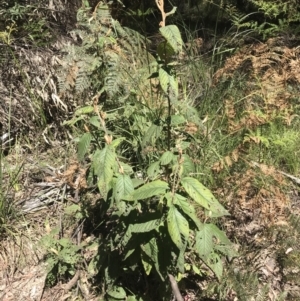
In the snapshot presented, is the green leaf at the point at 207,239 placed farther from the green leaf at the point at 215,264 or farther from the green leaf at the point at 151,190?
the green leaf at the point at 151,190

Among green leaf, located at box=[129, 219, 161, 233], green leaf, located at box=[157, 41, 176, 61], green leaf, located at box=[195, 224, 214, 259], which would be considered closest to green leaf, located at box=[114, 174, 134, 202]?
green leaf, located at box=[129, 219, 161, 233]

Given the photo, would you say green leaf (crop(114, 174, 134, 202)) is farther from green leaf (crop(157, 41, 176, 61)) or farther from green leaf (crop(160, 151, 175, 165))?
green leaf (crop(157, 41, 176, 61))

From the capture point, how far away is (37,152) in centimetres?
344

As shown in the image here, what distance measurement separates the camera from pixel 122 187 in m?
2.01

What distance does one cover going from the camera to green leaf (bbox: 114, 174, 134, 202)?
2.00m

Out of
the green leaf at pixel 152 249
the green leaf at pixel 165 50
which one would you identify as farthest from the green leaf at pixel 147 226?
the green leaf at pixel 165 50

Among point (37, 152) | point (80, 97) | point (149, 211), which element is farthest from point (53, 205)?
point (149, 211)

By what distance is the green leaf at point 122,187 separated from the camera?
1995 mm

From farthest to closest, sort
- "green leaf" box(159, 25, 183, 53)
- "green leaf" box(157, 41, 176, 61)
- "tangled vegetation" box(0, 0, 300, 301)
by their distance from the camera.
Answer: "tangled vegetation" box(0, 0, 300, 301), "green leaf" box(157, 41, 176, 61), "green leaf" box(159, 25, 183, 53)

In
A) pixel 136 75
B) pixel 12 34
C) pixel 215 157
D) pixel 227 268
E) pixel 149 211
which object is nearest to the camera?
pixel 149 211

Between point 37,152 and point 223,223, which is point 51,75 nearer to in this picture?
point 37,152

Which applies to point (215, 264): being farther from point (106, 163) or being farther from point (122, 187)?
point (106, 163)

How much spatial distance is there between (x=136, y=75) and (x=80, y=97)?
47 centimetres

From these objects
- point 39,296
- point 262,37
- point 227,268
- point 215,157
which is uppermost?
point 262,37
